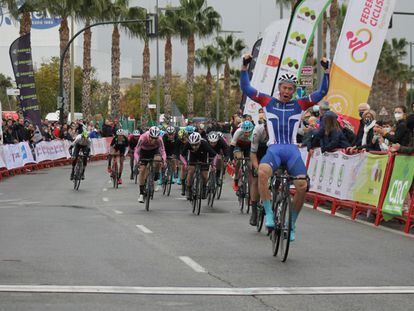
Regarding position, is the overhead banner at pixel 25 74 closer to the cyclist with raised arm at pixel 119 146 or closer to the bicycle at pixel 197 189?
the cyclist with raised arm at pixel 119 146

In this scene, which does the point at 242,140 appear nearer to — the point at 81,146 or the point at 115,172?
the point at 115,172

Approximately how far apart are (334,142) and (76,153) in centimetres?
961

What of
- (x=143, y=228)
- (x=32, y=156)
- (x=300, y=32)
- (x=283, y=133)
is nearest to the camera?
(x=283, y=133)

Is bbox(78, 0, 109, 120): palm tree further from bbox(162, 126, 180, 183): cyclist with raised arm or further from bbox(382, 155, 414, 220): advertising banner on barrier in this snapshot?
bbox(382, 155, 414, 220): advertising banner on barrier

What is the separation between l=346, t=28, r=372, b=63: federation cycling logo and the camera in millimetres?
23953

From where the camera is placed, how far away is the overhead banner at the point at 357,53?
2388cm

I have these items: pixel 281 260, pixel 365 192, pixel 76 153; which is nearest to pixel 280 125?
pixel 281 260

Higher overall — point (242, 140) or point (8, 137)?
point (242, 140)

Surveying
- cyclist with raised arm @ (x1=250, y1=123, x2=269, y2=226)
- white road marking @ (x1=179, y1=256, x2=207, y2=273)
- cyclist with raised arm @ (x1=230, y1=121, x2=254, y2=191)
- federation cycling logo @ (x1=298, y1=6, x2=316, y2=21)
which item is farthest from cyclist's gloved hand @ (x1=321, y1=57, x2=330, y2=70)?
federation cycling logo @ (x1=298, y1=6, x2=316, y2=21)

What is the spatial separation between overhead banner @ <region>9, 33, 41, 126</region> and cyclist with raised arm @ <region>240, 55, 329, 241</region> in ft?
91.1

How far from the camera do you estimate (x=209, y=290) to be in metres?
9.09

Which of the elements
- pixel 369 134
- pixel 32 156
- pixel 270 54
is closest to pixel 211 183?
pixel 369 134

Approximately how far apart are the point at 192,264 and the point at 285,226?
1.18 metres

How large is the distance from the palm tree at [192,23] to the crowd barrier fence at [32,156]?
21436 millimetres
